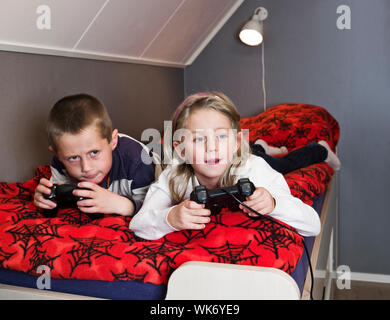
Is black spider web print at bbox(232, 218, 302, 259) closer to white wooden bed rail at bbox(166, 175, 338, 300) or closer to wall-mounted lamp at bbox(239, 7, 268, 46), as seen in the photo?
white wooden bed rail at bbox(166, 175, 338, 300)

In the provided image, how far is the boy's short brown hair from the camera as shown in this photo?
1.11 metres

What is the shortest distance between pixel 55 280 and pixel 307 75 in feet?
6.99

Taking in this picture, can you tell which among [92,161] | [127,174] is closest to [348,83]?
[127,174]

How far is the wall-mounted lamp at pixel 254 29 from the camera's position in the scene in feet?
8.02

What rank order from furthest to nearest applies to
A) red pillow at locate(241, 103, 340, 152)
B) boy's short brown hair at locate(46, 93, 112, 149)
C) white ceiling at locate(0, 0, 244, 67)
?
red pillow at locate(241, 103, 340, 152)
white ceiling at locate(0, 0, 244, 67)
boy's short brown hair at locate(46, 93, 112, 149)

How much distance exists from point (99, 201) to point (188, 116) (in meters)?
0.31

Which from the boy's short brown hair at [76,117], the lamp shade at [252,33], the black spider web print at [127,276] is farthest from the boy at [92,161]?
the lamp shade at [252,33]

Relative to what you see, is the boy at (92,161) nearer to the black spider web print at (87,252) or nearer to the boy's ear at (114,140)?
the boy's ear at (114,140)

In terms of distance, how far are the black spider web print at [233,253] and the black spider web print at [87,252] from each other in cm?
18

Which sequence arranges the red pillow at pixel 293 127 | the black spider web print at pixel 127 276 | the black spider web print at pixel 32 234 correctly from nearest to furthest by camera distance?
the black spider web print at pixel 127 276
the black spider web print at pixel 32 234
the red pillow at pixel 293 127

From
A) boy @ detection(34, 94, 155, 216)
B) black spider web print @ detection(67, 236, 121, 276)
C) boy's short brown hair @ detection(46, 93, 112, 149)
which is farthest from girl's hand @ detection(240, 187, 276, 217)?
boy's short brown hair @ detection(46, 93, 112, 149)

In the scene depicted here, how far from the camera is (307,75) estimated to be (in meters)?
2.54

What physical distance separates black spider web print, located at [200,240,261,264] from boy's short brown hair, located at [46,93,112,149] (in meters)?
0.53
